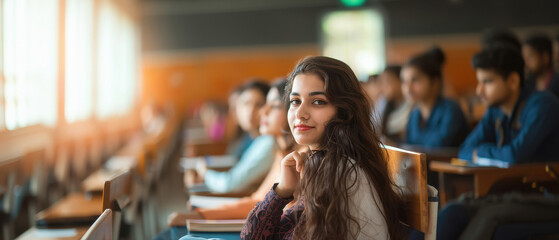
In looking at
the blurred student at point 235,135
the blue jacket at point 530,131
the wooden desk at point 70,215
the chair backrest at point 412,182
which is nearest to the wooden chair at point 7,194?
the wooden desk at point 70,215

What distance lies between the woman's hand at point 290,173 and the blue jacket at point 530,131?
4.75 feet

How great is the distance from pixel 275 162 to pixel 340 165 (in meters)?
1.11

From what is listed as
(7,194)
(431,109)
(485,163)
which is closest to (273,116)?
(485,163)

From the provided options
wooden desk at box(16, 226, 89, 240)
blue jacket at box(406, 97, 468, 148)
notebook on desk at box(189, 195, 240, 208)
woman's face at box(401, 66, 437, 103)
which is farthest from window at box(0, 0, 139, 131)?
blue jacket at box(406, 97, 468, 148)

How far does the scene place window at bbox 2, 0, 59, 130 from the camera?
472 centimetres

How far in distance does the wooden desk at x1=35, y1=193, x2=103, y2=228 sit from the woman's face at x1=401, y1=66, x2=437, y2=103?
2034 millimetres

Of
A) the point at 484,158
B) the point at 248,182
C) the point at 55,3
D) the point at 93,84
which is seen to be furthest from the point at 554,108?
the point at 93,84

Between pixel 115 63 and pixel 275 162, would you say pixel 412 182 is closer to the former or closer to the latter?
pixel 275 162

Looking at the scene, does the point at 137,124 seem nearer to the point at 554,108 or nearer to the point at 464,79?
the point at 464,79

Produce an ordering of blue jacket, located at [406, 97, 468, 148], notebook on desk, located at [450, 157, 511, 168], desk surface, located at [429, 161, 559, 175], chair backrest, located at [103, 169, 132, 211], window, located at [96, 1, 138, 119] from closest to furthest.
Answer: chair backrest, located at [103, 169, 132, 211], desk surface, located at [429, 161, 559, 175], notebook on desk, located at [450, 157, 511, 168], blue jacket, located at [406, 97, 468, 148], window, located at [96, 1, 138, 119]

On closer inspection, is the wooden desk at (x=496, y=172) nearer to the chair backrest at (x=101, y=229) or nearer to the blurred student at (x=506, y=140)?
the blurred student at (x=506, y=140)

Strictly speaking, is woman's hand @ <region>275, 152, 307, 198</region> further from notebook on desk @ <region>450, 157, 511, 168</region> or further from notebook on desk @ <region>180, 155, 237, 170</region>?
notebook on desk @ <region>180, 155, 237, 170</region>

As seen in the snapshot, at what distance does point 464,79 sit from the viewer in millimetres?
12773

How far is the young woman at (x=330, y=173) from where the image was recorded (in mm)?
1339
